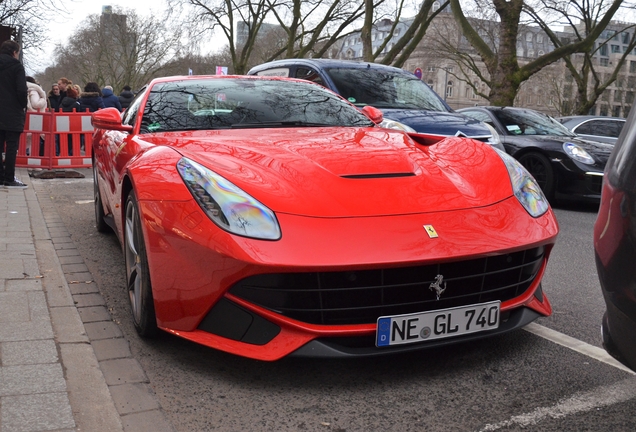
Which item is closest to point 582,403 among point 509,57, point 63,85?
point 63,85

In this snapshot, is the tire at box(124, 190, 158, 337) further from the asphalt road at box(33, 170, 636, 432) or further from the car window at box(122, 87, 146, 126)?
the car window at box(122, 87, 146, 126)

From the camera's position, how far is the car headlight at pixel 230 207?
279 centimetres

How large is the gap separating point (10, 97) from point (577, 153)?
7.09 m

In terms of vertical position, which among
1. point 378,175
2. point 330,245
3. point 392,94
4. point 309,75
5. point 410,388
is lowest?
point 410,388

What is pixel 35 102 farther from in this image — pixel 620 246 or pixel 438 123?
pixel 620 246

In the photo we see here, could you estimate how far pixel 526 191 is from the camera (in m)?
3.38

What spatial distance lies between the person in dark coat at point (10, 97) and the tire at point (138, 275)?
6005 millimetres

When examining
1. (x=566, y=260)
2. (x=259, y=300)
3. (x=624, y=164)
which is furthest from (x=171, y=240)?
(x=566, y=260)

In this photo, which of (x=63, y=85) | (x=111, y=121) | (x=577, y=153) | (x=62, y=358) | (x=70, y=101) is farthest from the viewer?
(x=63, y=85)

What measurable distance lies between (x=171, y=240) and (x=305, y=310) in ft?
2.16

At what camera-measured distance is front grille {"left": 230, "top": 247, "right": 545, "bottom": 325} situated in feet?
8.89

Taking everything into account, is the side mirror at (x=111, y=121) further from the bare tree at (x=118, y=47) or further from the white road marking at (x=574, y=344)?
the bare tree at (x=118, y=47)

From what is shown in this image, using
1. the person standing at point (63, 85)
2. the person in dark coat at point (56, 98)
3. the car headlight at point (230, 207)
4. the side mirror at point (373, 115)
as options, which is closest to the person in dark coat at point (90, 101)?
the person standing at point (63, 85)

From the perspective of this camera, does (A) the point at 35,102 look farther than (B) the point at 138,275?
Yes
